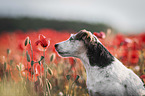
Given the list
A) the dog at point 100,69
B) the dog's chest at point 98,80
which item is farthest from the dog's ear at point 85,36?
the dog's chest at point 98,80

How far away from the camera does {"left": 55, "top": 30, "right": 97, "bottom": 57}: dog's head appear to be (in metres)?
1.64

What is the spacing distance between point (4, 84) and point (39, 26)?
8985mm

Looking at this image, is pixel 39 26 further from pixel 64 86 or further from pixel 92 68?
pixel 92 68

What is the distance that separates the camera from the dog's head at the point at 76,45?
5.38ft

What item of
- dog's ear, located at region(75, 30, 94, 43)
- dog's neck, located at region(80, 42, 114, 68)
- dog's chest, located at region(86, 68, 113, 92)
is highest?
dog's ear, located at region(75, 30, 94, 43)

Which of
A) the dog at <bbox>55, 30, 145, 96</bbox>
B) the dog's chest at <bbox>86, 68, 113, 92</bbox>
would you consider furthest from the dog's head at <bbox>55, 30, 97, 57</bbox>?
the dog's chest at <bbox>86, 68, 113, 92</bbox>

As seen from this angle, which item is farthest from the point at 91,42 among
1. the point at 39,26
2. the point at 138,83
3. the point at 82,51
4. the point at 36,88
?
the point at 39,26

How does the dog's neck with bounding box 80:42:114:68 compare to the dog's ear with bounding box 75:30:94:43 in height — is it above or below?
below

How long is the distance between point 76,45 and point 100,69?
0.32m

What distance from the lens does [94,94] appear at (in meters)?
1.63

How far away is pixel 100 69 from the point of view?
162 centimetres

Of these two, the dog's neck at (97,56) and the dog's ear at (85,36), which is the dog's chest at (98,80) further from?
the dog's ear at (85,36)

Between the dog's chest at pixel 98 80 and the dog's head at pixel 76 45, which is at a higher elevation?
the dog's head at pixel 76 45

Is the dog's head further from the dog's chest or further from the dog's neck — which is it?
the dog's chest
